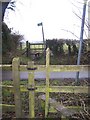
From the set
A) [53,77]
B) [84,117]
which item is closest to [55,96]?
[84,117]

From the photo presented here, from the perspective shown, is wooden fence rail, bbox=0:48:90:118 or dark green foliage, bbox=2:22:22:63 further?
dark green foliage, bbox=2:22:22:63

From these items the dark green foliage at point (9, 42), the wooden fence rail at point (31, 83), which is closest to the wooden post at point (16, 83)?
the wooden fence rail at point (31, 83)

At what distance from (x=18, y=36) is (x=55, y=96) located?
326 inches

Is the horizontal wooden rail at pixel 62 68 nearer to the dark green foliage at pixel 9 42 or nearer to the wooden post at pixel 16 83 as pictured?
the wooden post at pixel 16 83

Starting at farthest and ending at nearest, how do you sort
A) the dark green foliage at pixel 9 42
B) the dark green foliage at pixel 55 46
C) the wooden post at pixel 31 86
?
the dark green foliage at pixel 55 46, the dark green foliage at pixel 9 42, the wooden post at pixel 31 86

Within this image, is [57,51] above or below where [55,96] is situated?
above

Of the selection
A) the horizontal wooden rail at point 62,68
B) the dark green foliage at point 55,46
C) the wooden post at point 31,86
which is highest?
the dark green foliage at point 55,46

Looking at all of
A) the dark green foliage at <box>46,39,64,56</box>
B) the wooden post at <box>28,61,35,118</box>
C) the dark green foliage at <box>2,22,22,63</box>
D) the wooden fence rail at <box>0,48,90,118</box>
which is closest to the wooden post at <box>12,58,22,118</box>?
the wooden fence rail at <box>0,48,90,118</box>

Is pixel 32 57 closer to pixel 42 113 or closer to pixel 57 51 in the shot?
pixel 57 51

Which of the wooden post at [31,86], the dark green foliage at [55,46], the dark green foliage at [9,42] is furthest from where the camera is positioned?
the dark green foliage at [55,46]

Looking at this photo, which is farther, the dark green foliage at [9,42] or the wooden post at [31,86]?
the dark green foliage at [9,42]

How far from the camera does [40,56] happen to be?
47.4 ft

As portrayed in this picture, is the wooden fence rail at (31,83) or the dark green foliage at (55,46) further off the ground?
the dark green foliage at (55,46)

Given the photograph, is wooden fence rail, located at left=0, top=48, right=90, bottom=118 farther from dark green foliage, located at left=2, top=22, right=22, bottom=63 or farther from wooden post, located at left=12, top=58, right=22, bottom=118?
dark green foliage, located at left=2, top=22, right=22, bottom=63
